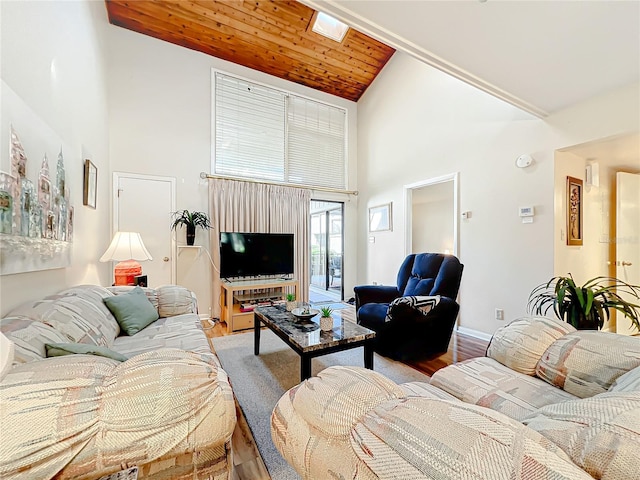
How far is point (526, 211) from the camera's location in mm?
2875

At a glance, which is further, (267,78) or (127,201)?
(267,78)

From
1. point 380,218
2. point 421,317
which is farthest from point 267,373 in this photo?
point 380,218

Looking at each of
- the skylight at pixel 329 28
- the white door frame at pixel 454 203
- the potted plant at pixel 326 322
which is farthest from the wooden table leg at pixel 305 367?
the skylight at pixel 329 28

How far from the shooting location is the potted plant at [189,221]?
3.80 metres

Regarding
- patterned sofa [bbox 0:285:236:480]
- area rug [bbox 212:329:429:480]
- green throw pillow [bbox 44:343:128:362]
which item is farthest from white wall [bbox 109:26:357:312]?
patterned sofa [bbox 0:285:236:480]

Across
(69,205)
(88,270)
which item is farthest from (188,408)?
(88,270)

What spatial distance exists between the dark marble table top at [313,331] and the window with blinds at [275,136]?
109 inches

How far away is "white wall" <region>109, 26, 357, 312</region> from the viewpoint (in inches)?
143

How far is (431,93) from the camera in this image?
394cm

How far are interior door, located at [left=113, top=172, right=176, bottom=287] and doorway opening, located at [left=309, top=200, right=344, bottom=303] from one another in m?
2.52

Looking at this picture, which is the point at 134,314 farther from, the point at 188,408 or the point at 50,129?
the point at 188,408

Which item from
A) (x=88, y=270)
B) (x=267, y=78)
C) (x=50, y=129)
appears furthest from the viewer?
(x=267, y=78)

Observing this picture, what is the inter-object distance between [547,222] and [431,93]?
93.4 inches

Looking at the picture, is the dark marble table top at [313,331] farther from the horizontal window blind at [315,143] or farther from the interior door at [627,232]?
the interior door at [627,232]
